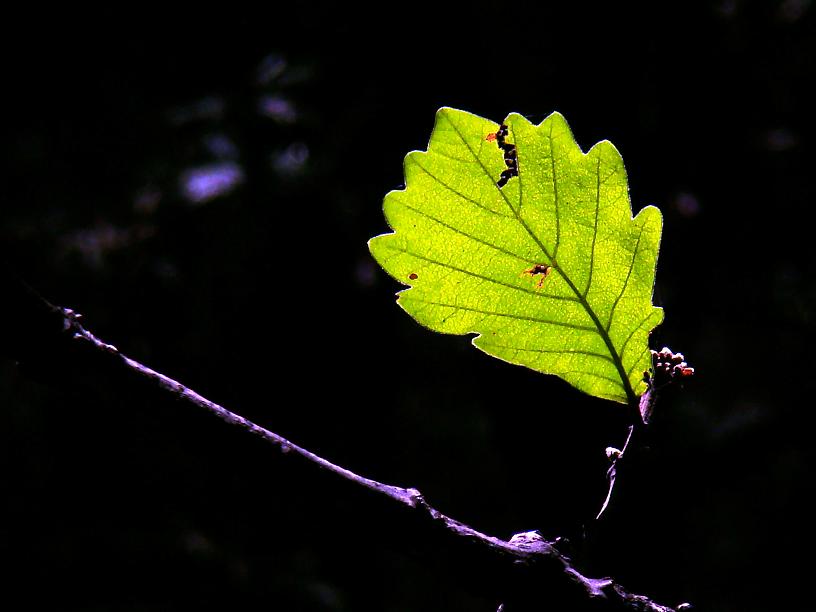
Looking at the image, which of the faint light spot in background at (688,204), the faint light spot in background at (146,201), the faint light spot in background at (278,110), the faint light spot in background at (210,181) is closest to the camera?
the faint light spot in background at (688,204)

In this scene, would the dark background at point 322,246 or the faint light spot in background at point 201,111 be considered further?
the faint light spot in background at point 201,111

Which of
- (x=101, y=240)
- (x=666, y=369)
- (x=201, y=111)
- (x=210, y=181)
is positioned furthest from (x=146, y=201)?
(x=666, y=369)

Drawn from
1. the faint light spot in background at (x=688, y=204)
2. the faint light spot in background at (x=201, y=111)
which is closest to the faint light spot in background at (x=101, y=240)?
the faint light spot in background at (x=201, y=111)

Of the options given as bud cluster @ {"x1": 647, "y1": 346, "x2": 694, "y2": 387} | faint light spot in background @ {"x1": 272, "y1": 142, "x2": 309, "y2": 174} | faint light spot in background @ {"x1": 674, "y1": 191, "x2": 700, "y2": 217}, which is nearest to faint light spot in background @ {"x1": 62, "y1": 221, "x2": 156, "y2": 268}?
faint light spot in background @ {"x1": 272, "y1": 142, "x2": 309, "y2": 174}

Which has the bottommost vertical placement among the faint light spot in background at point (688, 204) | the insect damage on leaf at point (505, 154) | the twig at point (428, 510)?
the twig at point (428, 510)

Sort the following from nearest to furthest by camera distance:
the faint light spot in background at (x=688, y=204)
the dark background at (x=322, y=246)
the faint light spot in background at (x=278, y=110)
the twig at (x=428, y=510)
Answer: the twig at (x=428, y=510) → the dark background at (x=322, y=246) → the faint light spot in background at (x=688, y=204) → the faint light spot in background at (x=278, y=110)

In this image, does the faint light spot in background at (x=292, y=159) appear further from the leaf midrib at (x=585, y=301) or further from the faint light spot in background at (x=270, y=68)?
the leaf midrib at (x=585, y=301)

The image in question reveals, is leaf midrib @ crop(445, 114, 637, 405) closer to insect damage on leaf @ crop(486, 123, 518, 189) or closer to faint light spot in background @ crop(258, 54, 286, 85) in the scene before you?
insect damage on leaf @ crop(486, 123, 518, 189)

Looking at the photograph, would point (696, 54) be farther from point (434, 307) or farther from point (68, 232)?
point (68, 232)

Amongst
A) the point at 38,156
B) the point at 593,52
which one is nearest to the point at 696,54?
the point at 593,52
